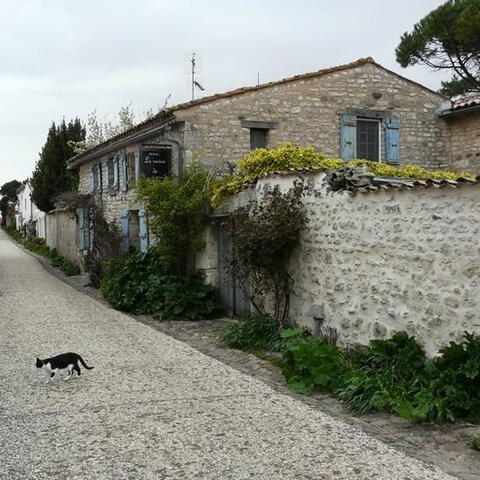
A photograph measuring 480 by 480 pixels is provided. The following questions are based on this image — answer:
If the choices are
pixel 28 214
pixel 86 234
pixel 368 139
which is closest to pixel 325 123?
pixel 368 139

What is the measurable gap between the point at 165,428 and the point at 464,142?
38.8 ft

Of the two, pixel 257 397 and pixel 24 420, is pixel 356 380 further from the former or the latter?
pixel 24 420

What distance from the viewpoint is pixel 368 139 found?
14.8 metres

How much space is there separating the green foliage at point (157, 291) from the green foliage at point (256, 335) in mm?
2434

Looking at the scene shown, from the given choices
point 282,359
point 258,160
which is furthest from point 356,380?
point 258,160

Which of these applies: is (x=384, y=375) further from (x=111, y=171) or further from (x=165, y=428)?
(x=111, y=171)

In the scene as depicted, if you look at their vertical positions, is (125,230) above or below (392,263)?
above

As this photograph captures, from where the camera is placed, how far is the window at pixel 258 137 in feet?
45.6

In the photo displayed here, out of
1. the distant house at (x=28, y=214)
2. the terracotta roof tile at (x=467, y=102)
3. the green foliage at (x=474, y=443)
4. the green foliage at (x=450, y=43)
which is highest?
the green foliage at (x=450, y=43)

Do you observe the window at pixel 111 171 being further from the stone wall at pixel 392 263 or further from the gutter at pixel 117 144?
the stone wall at pixel 392 263

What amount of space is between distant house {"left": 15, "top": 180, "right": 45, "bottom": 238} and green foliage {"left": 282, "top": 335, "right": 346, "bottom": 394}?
103ft

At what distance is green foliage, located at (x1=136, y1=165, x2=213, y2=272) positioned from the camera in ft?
38.9

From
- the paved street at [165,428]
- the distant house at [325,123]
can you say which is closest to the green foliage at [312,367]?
the paved street at [165,428]

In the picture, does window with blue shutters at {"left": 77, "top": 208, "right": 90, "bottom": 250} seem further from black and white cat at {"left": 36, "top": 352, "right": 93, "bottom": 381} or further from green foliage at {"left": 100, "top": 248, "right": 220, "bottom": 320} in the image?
black and white cat at {"left": 36, "top": 352, "right": 93, "bottom": 381}
